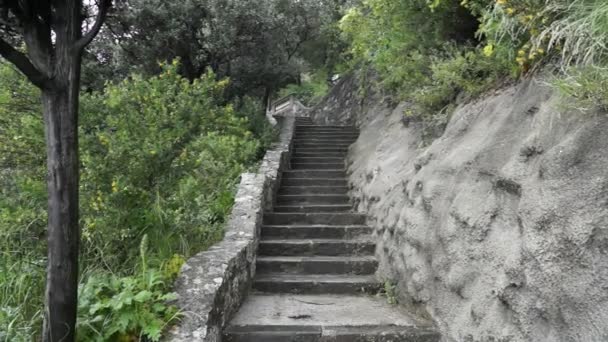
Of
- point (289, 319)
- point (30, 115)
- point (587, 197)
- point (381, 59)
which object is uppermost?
point (381, 59)

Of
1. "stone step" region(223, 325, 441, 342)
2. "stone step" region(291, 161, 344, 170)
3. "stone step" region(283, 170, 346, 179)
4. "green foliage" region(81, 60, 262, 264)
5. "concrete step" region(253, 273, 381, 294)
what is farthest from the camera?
"stone step" region(291, 161, 344, 170)

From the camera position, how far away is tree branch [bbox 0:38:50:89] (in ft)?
7.68

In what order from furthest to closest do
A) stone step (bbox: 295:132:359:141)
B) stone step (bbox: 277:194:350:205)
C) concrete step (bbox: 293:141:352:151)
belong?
stone step (bbox: 295:132:359:141) < concrete step (bbox: 293:141:352:151) < stone step (bbox: 277:194:350:205)

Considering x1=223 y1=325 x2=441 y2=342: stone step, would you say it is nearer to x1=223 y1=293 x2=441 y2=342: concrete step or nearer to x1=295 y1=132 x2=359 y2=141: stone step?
x1=223 y1=293 x2=441 y2=342: concrete step

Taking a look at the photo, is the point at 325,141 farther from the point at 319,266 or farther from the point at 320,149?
the point at 319,266

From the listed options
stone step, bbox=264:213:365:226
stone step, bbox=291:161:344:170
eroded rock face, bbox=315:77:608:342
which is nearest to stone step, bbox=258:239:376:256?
eroded rock face, bbox=315:77:608:342

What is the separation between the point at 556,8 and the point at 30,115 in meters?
5.77

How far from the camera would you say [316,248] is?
5.50m

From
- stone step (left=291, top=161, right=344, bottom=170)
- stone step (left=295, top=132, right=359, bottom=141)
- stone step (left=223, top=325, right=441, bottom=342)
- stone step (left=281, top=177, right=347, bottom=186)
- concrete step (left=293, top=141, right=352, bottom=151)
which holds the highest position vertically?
stone step (left=295, top=132, right=359, bottom=141)

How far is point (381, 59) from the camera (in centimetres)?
629

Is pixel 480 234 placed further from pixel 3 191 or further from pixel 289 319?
pixel 3 191

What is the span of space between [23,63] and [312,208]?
15.9ft

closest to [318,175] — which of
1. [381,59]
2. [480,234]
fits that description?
[381,59]

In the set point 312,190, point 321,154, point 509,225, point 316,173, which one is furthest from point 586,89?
point 321,154
